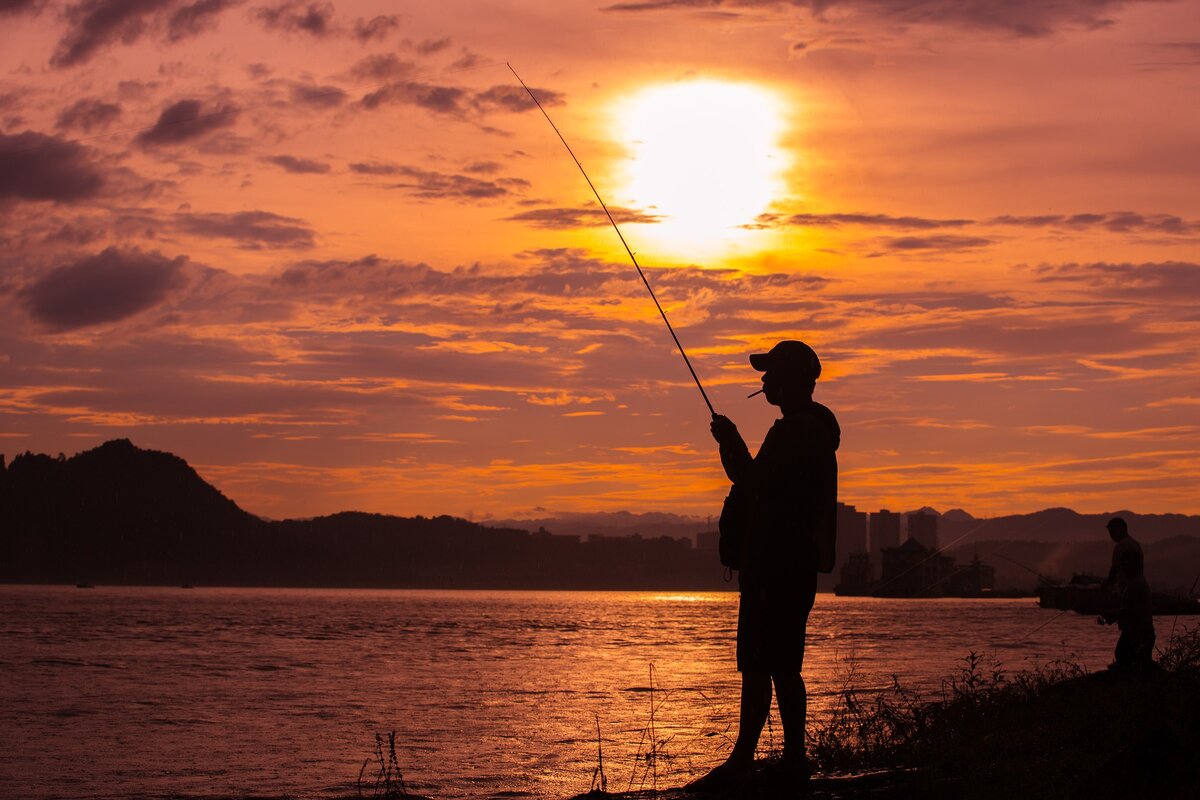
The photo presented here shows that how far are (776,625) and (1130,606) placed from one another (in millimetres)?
8192

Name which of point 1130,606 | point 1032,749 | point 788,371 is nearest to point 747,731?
point 788,371

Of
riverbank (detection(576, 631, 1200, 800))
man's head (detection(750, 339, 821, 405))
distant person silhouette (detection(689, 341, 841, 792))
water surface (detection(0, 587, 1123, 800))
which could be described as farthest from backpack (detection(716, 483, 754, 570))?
water surface (detection(0, 587, 1123, 800))

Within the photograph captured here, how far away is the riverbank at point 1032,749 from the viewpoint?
645 centimetres

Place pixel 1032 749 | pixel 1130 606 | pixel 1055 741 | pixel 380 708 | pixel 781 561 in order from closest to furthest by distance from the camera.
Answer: pixel 781 561 → pixel 1032 749 → pixel 1055 741 → pixel 1130 606 → pixel 380 708

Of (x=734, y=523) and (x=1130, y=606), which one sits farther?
(x=1130, y=606)

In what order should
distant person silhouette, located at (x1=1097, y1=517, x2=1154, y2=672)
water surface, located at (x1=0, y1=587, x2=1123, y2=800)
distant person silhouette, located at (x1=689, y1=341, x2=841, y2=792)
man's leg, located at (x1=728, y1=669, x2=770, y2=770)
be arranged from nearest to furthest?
distant person silhouette, located at (x1=689, y1=341, x2=841, y2=792) → man's leg, located at (x1=728, y1=669, x2=770, y2=770) → distant person silhouette, located at (x1=1097, y1=517, x2=1154, y2=672) → water surface, located at (x1=0, y1=587, x2=1123, y2=800)

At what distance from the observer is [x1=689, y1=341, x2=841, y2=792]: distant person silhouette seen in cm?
709

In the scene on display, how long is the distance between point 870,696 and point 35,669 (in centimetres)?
3129

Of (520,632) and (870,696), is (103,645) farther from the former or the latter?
(870,696)

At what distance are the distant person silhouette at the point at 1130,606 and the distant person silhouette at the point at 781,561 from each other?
289 inches

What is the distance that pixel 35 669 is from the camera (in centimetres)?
4497

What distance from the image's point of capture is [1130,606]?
13.8 m

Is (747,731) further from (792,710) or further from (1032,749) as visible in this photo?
(1032,749)

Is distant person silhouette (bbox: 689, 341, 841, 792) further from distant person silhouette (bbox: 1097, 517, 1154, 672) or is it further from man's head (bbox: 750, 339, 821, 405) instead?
distant person silhouette (bbox: 1097, 517, 1154, 672)
